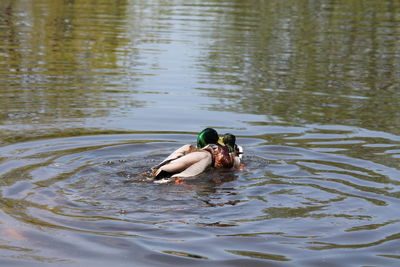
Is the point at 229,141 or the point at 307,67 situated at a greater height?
the point at 307,67

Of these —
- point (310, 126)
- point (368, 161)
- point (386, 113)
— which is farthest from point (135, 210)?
point (386, 113)

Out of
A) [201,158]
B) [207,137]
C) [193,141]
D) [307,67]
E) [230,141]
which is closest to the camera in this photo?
[201,158]

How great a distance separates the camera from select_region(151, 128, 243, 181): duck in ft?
29.1

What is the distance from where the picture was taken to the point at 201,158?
29.8ft

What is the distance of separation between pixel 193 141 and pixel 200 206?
3.33 metres

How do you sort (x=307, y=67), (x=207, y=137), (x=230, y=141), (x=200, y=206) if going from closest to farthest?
(x=200, y=206), (x=207, y=137), (x=230, y=141), (x=307, y=67)

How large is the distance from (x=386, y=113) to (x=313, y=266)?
23.3 ft

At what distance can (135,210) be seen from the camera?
25.1 ft

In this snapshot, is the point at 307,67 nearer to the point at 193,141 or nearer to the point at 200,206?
the point at 193,141

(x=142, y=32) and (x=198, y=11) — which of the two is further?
(x=198, y=11)

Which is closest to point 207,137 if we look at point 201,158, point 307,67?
point 201,158

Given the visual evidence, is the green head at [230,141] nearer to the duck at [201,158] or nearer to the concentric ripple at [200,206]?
the duck at [201,158]

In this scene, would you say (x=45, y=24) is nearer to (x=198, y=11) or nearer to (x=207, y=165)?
(x=198, y=11)

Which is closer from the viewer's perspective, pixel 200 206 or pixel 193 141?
pixel 200 206
